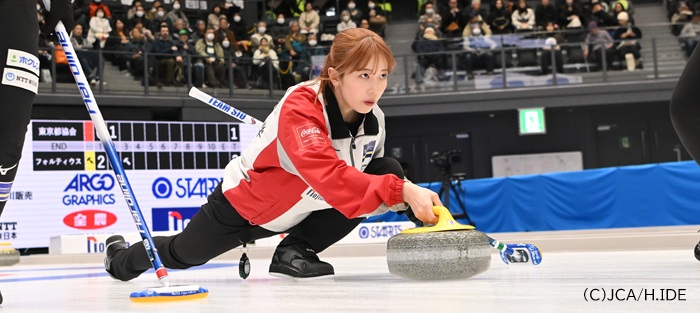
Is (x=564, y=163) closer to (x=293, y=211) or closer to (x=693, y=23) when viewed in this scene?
(x=693, y=23)

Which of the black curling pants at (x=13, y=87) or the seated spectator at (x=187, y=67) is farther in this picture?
the seated spectator at (x=187, y=67)

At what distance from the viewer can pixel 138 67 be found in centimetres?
1268

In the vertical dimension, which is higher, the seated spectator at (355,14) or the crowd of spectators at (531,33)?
the seated spectator at (355,14)

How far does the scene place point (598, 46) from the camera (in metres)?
13.4

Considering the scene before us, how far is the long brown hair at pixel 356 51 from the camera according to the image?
93.7 inches

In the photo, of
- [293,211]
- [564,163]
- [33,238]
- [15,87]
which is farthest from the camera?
[564,163]

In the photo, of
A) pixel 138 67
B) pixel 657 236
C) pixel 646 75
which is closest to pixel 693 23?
pixel 646 75

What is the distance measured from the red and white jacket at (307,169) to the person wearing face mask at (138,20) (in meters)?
12.2

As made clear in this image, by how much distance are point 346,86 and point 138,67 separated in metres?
10.8

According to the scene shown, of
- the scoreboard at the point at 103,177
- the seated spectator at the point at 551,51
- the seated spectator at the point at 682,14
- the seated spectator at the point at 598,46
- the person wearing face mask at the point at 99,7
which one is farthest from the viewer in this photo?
the seated spectator at the point at 682,14

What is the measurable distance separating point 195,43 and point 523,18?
6.07m

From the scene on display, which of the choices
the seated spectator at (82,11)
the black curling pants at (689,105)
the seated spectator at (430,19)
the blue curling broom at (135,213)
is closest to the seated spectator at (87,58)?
the seated spectator at (82,11)

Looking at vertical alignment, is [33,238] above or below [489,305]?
below

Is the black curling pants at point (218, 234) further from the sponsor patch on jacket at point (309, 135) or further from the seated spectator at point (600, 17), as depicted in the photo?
the seated spectator at point (600, 17)
